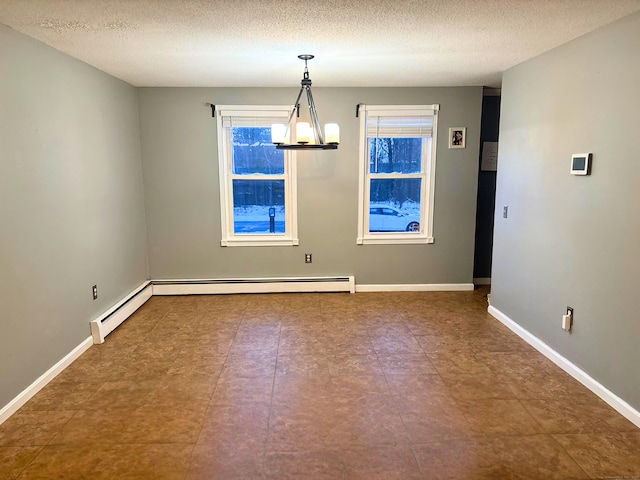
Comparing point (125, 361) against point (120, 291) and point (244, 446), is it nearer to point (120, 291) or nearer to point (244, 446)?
point (120, 291)


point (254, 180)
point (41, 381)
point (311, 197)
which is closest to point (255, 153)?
point (254, 180)

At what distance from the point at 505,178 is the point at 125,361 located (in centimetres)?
351

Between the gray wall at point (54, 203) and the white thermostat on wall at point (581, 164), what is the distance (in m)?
3.55

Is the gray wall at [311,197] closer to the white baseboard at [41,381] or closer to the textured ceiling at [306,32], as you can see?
the textured ceiling at [306,32]

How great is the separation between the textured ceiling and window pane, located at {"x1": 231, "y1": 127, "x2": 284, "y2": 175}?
90cm

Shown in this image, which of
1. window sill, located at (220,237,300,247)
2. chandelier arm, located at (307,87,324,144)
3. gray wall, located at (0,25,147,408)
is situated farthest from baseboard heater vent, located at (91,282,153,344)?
chandelier arm, located at (307,87,324,144)

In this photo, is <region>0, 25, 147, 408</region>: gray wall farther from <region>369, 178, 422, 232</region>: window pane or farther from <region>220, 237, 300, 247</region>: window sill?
<region>369, 178, 422, 232</region>: window pane

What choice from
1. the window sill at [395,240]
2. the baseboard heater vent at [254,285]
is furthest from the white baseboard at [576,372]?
the baseboard heater vent at [254,285]

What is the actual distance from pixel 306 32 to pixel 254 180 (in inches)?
94.0

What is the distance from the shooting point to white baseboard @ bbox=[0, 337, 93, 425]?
2592 millimetres

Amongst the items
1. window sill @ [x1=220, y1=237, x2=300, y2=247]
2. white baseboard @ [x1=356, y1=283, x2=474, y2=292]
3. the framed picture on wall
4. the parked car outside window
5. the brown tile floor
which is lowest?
the brown tile floor

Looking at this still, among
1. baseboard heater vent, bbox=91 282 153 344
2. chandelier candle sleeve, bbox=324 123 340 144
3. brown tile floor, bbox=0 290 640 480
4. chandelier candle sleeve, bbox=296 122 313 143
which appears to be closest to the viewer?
brown tile floor, bbox=0 290 640 480

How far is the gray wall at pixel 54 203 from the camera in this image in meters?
2.65

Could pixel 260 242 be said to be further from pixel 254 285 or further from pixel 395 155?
pixel 395 155
